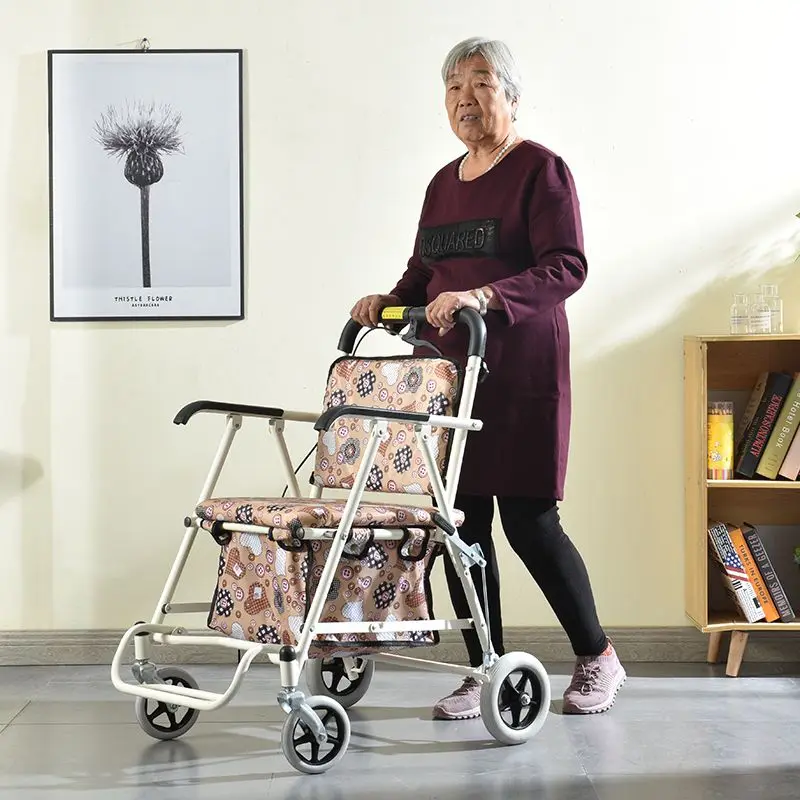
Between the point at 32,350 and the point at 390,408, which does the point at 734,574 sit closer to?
the point at 390,408

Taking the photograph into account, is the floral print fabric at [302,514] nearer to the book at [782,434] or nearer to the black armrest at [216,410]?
the black armrest at [216,410]

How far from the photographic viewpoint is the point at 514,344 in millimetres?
2689

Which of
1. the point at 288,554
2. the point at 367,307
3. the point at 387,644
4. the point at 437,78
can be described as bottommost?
the point at 387,644

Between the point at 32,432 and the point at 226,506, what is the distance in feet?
4.10

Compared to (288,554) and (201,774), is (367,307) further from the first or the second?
(201,774)

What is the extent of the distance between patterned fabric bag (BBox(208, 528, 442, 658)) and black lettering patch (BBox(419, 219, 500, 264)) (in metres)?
0.68

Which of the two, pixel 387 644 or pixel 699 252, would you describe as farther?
pixel 699 252

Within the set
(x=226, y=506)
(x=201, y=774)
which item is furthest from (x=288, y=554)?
(x=201, y=774)

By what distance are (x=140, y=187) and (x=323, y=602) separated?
1.63 m

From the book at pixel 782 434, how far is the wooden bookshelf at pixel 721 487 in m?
0.04

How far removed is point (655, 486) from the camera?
3438mm

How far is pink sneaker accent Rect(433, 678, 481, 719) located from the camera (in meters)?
2.72

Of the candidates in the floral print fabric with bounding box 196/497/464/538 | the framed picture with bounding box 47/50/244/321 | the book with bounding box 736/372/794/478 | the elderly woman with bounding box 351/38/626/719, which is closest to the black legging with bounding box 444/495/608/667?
the elderly woman with bounding box 351/38/626/719

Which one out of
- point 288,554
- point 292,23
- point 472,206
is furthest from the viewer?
point 292,23
